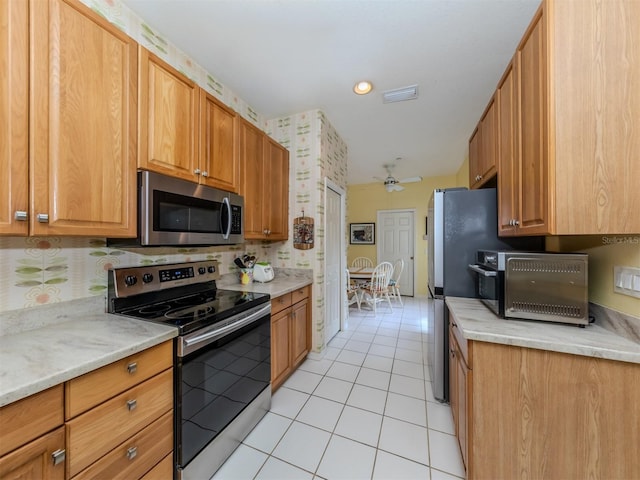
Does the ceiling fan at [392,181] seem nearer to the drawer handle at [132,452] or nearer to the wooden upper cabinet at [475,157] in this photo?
the wooden upper cabinet at [475,157]

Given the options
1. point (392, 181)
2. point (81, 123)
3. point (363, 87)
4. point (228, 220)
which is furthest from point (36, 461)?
point (392, 181)

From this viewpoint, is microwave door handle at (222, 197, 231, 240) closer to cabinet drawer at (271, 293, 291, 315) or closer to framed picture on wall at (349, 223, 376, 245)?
cabinet drawer at (271, 293, 291, 315)

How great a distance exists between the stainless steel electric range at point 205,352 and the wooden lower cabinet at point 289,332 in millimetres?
159

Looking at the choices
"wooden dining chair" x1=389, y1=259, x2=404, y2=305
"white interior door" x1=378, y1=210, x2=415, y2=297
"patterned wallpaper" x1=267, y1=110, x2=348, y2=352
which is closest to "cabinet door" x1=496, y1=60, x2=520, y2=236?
"patterned wallpaper" x1=267, y1=110, x2=348, y2=352

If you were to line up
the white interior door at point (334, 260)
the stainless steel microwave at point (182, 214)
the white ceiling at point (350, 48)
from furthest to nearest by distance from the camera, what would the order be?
the white interior door at point (334, 260)
the white ceiling at point (350, 48)
the stainless steel microwave at point (182, 214)

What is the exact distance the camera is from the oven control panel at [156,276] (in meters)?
1.42

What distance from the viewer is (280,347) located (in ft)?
6.91

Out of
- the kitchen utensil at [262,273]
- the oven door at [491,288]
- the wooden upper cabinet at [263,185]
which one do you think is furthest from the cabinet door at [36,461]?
the oven door at [491,288]

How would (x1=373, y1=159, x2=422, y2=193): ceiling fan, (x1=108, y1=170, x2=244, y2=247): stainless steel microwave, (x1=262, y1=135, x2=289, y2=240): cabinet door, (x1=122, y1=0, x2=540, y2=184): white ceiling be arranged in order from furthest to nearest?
(x1=373, y1=159, x2=422, y2=193): ceiling fan
(x1=262, y1=135, x2=289, y2=240): cabinet door
(x1=122, y1=0, x2=540, y2=184): white ceiling
(x1=108, y1=170, x2=244, y2=247): stainless steel microwave

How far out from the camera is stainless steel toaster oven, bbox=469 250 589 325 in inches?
48.1

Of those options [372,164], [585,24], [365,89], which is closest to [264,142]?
[365,89]

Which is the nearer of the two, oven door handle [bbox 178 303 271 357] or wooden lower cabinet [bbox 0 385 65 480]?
wooden lower cabinet [bbox 0 385 65 480]

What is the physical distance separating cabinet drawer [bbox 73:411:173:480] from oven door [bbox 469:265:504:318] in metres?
1.79

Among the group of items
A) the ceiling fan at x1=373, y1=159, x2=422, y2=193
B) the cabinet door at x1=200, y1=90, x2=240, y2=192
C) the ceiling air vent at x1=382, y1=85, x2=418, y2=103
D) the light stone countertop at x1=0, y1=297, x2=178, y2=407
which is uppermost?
the ceiling air vent at x1=382, y1=85, x2=418, y2=103
